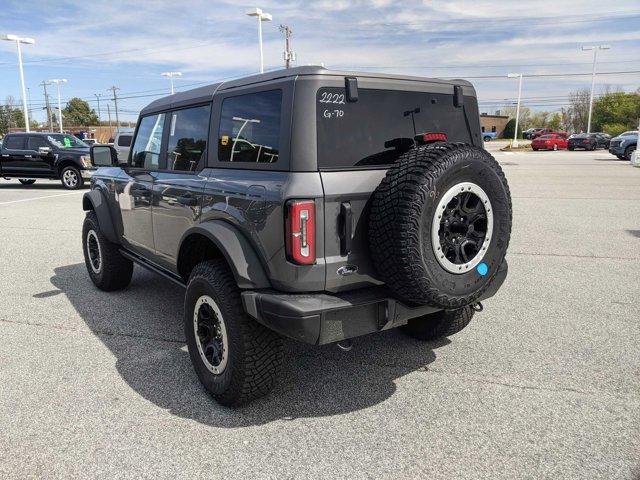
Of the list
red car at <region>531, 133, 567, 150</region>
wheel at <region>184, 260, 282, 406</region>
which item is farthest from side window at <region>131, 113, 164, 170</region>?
red car at <region>531, 133, 567, 150</region>

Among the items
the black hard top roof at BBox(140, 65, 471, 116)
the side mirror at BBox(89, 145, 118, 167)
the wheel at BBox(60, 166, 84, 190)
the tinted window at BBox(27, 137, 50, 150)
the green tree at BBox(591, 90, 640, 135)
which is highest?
the green tree at BBox(591, 90, 640, 135)

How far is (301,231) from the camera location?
250cm

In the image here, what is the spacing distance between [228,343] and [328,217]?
3.13ft

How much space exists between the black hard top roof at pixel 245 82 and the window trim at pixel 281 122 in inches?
1.4

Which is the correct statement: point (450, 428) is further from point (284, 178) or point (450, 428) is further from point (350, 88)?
point (350, 88)

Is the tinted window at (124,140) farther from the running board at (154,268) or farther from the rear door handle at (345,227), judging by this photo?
the rear door handle at (345,227)

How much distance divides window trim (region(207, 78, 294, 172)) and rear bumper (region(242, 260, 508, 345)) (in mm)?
692

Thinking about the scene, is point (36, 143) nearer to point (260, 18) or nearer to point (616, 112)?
point (260, 18)

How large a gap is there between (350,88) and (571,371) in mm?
2410

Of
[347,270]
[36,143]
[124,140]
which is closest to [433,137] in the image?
[347,270]

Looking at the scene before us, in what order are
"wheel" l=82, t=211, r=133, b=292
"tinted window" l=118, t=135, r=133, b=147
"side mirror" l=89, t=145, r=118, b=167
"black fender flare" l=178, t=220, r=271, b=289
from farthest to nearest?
"tinted window" l=118, t=135, r=133, b=147
"wheel" l=82, t=211, r=133, b=292
"side mirror" l=89, t=145, r=118, b=167
"black fender flare" l=178, t=220, r=271, b=289

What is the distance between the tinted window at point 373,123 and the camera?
2660 millimetres

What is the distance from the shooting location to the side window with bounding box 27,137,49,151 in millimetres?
15656

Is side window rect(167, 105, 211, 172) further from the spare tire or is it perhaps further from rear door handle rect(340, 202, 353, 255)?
the spare tire
